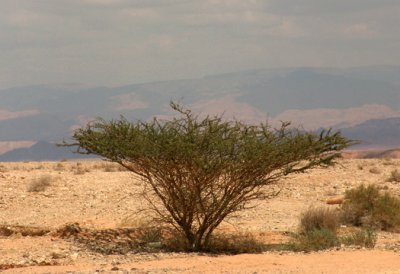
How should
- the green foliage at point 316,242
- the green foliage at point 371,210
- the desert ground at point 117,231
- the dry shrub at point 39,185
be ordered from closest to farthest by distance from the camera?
the desert ground at point 117,231 → the green foliage at point 316,242 → the green foliage at point 371,210 → the dry shrub at point 39,185

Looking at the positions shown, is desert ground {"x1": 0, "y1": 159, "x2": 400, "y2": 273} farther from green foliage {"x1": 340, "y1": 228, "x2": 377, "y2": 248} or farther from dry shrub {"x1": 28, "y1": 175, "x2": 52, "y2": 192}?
green foliage {"x1": 340, "y1": 228, "x2": 377, "y2": 248}

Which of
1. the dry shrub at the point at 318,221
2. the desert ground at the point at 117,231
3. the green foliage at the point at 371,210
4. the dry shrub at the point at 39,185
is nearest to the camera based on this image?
the desert ground at the point at 117,231

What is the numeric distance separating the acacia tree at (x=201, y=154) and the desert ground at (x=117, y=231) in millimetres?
1027

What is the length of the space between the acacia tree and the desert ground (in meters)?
1.03

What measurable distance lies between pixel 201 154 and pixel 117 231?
4243mm

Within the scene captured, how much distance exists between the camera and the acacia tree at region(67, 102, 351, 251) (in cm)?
1752

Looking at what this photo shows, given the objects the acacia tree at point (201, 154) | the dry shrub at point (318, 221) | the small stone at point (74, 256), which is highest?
the acacia tree at point (201, 154)

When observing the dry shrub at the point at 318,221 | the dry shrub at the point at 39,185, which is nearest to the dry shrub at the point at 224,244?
the dry shrub at the point at 318,221

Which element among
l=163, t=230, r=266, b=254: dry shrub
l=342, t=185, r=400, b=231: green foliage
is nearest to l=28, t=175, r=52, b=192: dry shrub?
l=342, t=185, r=400, b=231: green foliage

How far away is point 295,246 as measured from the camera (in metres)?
17.5

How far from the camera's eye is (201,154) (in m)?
17.5

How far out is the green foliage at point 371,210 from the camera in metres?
23.2

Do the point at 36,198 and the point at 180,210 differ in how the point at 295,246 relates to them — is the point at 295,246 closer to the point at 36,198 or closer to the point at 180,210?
the point at 180,210

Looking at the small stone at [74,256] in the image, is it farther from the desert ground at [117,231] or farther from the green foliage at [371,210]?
the green foliage at [371,210]
